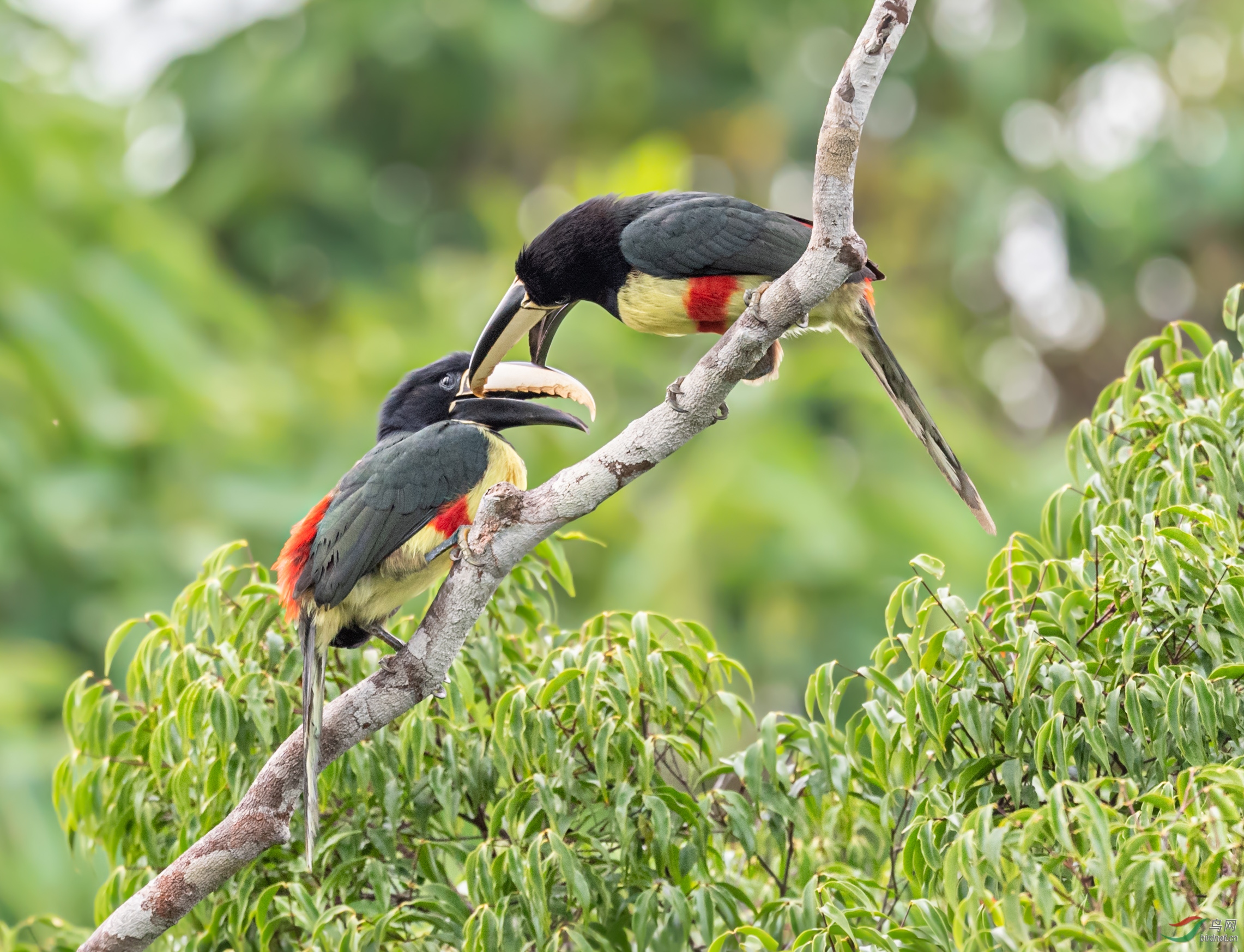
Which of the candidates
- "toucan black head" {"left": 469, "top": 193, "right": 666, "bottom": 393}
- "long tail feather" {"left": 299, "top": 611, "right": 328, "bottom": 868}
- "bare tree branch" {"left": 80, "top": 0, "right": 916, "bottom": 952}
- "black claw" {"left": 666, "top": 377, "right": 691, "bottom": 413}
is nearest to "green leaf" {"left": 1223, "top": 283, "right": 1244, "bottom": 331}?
"bare tree branch" {"left": 80, "top": 0, "right": 916, "bottom": 952}

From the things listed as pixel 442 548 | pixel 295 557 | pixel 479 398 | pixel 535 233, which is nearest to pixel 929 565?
pixel 442 548

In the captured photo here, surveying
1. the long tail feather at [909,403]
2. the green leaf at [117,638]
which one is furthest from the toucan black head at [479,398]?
the green leaf at [117,638]

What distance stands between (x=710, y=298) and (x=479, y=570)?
3.48ft

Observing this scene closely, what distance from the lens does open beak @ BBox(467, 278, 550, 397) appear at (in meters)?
4.00

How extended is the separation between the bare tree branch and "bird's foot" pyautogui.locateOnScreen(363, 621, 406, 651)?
0.66 ft

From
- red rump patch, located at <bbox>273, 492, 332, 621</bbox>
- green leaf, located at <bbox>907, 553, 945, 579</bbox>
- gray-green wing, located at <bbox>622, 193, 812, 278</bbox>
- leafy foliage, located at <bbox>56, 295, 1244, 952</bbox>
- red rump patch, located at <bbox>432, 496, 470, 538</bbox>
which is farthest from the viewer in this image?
red rump patch, located at <bbox>432, 496, 470, 538</bbox>

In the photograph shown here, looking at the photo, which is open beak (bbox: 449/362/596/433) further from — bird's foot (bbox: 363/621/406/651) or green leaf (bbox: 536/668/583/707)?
green leaf (bbox: 536/668/583/707)

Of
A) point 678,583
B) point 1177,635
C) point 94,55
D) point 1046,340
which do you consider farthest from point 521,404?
point 94,55

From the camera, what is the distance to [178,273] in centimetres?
1113

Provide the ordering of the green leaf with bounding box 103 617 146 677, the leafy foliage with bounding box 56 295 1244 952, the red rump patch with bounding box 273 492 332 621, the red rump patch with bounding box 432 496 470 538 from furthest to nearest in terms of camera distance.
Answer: the red rump patch with bounding box 432 496 470 538 → the red rump patch with bounding box 273 492 332 621 → the green leaf with bounding box 103 617 146 677 → the leafy foliage with bounding box 56 295 1244 952

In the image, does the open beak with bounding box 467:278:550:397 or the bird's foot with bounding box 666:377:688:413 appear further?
the open beak with bounding box 467:278:550:397

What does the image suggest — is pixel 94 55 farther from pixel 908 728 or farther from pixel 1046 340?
pixel 908 728

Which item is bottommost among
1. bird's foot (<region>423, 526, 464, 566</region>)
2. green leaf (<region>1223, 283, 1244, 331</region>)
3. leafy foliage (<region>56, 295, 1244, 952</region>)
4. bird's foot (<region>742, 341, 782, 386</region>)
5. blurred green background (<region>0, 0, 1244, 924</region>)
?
leafy foliage (<region>56, 295, 1244, 952</region>)

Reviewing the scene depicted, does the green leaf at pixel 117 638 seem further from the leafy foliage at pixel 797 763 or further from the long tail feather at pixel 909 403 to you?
the long tail feather at pixel 909 403
